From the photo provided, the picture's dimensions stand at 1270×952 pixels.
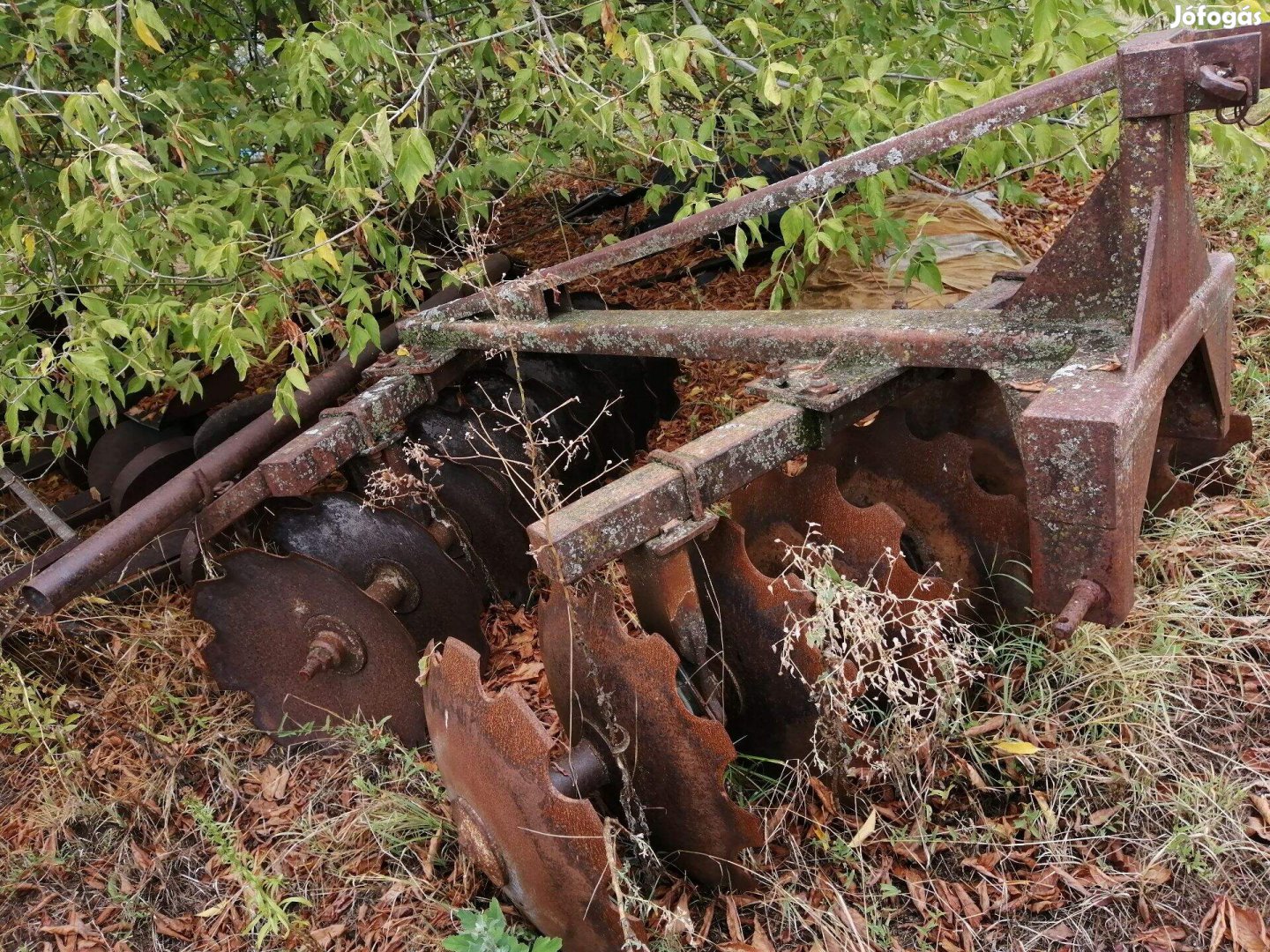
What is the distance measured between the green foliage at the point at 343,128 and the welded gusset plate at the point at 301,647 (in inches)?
23.5

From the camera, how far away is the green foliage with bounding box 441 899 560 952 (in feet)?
6.68

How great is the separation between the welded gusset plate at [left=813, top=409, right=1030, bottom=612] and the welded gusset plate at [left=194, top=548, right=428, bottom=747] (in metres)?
1.51

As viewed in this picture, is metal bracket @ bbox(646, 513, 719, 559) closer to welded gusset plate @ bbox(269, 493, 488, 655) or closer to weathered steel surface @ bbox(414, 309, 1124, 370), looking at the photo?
weathered steel surface @ bbox(414, 309, 1124, 370)

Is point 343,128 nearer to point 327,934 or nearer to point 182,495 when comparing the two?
point 182,495

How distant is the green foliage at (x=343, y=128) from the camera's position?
9.05 feet

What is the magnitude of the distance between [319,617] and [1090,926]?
231 cm

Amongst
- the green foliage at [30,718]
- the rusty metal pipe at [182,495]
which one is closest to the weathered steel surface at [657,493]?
the rusty metal pipe at [182,495]

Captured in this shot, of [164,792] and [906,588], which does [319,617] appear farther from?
[906,588]

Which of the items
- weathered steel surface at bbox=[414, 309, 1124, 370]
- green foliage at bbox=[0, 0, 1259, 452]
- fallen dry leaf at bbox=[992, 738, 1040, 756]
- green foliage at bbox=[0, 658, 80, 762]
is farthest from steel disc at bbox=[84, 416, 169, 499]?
fallen dry leaf at bbox=[992, 738, 1040, 756]

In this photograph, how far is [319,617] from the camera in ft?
10.2

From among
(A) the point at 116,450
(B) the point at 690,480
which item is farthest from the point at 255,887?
(A) the point at 116,450

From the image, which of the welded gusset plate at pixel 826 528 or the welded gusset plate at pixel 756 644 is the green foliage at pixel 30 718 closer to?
the welded gusset plate at pixel 756 644

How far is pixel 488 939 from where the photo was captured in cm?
203

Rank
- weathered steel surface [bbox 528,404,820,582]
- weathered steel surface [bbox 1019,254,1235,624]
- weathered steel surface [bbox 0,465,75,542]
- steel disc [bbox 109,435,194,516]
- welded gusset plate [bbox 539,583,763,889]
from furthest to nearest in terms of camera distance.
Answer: steel disc [bbox 109,435,194,516] → weathered steel surface [bbox 0,465,75,542] → welded gusset plate [bbox 539,583,763,889] → weathered steel surface [bbox 528,404,820,582] → weathered steel surface [bbox 1019,254,1235,624]
